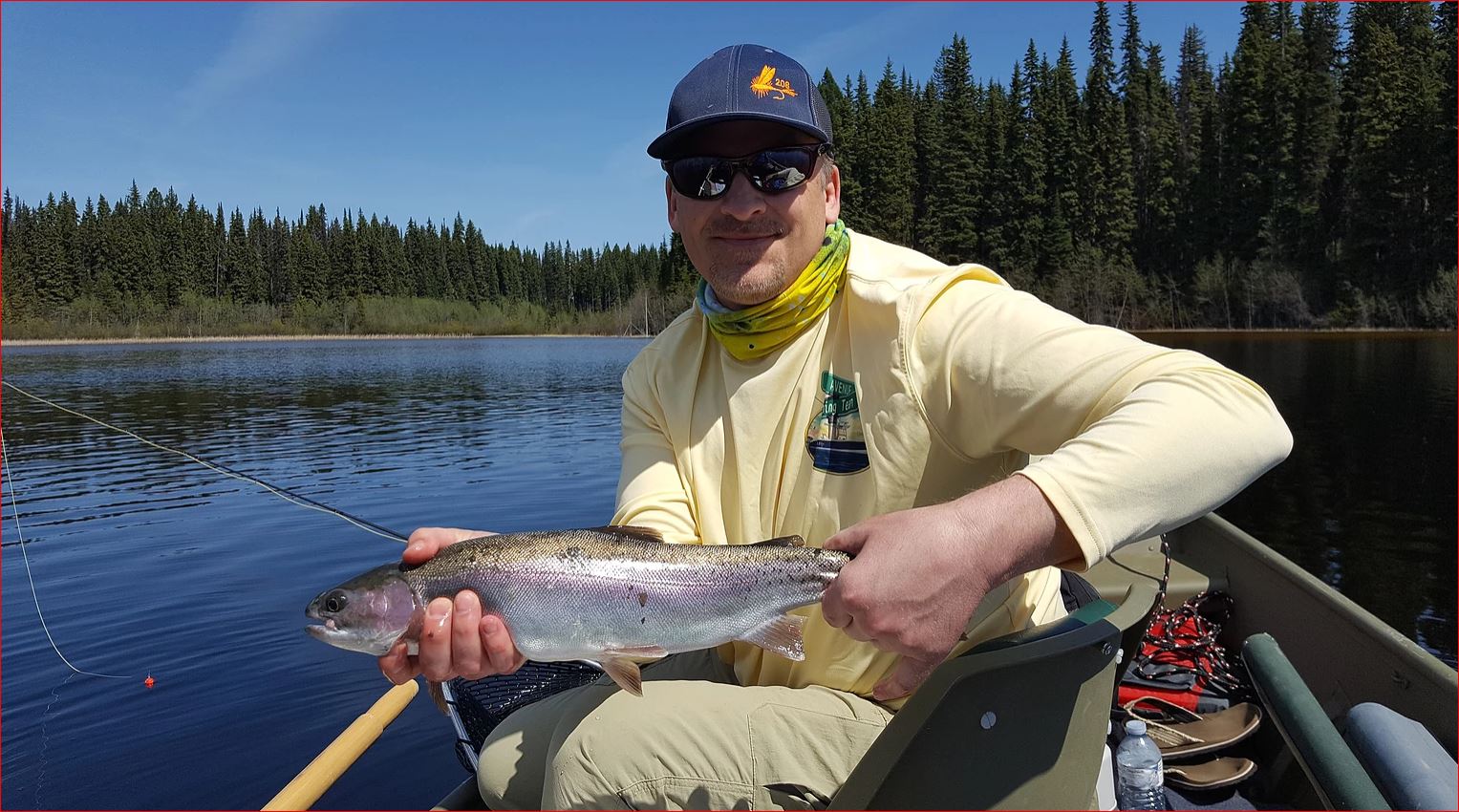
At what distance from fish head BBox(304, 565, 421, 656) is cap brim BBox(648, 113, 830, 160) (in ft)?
5.41

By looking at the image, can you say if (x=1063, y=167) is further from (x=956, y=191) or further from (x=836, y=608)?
(x=836, y=608)

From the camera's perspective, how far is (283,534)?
15.3 metres

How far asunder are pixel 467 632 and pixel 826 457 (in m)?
1.23

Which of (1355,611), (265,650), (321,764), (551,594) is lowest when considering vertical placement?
(265,650)

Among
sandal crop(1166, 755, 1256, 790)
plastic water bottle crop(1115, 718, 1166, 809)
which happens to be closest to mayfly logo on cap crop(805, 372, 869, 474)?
plastic water bottle crop(1115, 718, 1166, 809)

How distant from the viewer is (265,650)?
10109mm

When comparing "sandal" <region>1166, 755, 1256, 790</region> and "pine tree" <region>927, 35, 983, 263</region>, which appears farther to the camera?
"pine tree" <region>927, 35, 983, 263</region>

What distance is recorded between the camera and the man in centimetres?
207

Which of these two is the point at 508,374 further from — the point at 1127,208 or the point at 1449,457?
the point at 1127,208

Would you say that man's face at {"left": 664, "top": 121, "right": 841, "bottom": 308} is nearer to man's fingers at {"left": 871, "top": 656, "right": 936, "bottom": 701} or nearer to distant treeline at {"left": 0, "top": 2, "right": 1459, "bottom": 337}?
man's fingers at {"left": 871, "top": 656, "right": 936, "bottom": 701}

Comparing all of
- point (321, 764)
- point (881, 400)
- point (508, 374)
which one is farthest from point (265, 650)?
point (508, 374)

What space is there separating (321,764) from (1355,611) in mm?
5072

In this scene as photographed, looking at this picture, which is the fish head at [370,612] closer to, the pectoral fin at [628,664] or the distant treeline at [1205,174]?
the pectoral fin at [628,664]

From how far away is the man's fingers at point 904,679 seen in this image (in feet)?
7.77
